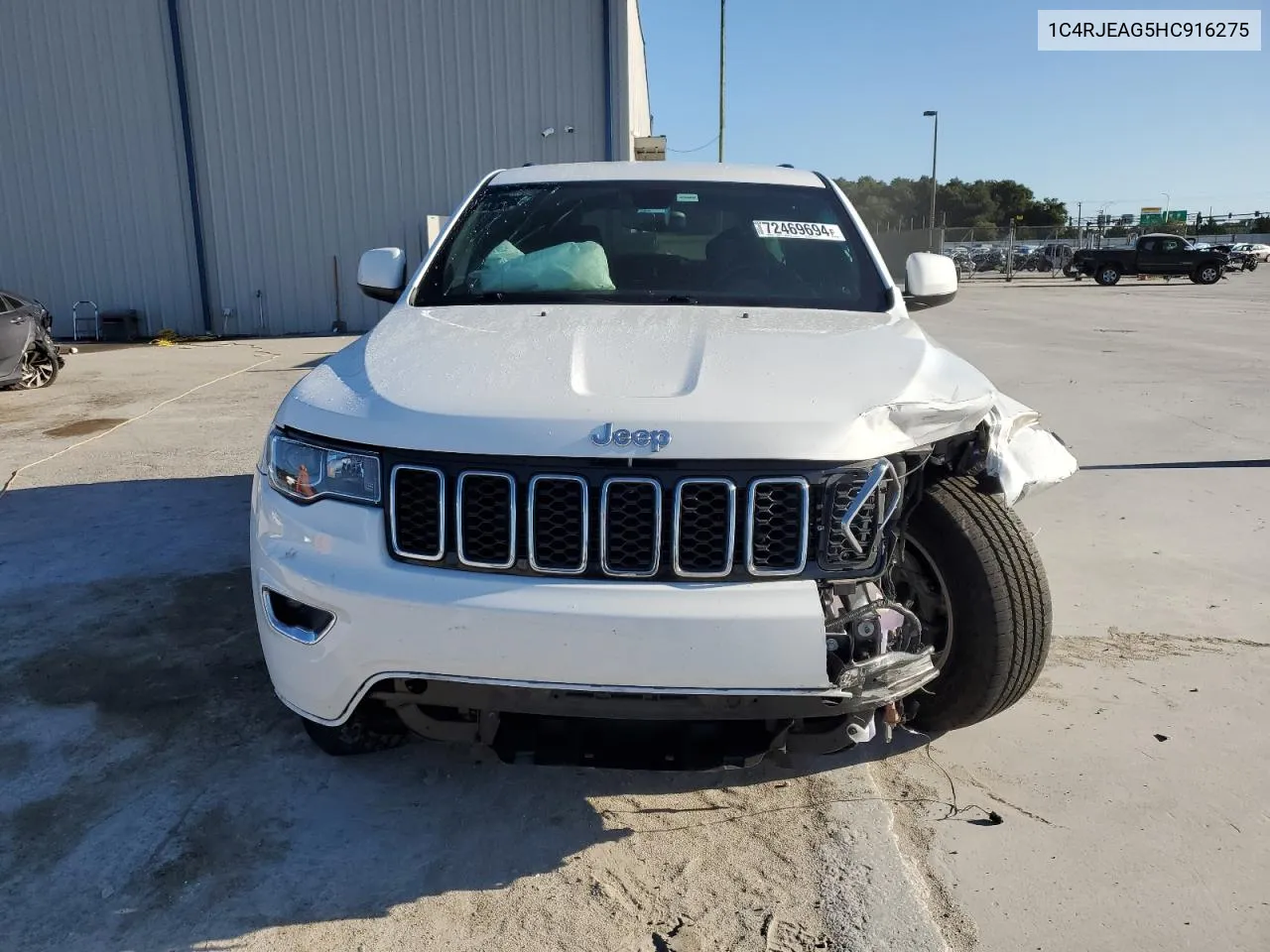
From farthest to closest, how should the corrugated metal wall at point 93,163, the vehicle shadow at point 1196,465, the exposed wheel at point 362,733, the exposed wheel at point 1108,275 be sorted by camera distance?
1. the exposed wheel at point 1108,275
2. the corrugated metal wall at point 93,163
3. the vehicle shadow at point 1196,465
4. the exposed wheel at point 362,733

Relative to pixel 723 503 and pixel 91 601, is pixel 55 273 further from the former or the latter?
pixel 723 503

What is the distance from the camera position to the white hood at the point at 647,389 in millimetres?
Answer: 2070

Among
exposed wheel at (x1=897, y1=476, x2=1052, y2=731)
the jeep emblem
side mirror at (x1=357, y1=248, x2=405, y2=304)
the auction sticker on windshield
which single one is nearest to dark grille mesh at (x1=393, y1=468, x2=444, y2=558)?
the jeep emblem

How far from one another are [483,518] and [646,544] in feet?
1.21

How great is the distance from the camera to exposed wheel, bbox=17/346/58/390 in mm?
10320

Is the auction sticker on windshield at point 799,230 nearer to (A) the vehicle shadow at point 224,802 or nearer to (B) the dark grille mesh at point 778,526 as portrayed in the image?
(B) the dark grille mesh at point 778,526

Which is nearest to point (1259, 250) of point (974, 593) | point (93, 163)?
point (93, 163)

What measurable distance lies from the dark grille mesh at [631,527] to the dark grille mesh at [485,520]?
23cm

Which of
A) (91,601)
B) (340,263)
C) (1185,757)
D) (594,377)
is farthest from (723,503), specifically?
(340,263)

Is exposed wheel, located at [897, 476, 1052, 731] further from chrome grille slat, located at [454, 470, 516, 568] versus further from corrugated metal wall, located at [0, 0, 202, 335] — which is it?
corrugated metal wall, located at [0, 0, 202, 335]

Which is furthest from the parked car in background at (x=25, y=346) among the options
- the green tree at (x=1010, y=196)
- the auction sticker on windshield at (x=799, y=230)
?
the green tree at (x=1010, y=196)

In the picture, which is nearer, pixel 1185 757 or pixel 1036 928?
pixel 1036 928

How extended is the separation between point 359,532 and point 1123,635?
2.87 m

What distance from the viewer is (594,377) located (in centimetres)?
228
